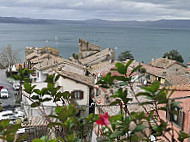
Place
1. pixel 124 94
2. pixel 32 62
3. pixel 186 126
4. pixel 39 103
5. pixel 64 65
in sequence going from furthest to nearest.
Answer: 1. pixel 32 62
2. pixel 64 65
3. pixel 186 126
4. pixel 39 103
5. pixel 124 94

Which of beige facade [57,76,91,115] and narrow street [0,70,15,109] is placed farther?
narrow street [0,70,15,109]

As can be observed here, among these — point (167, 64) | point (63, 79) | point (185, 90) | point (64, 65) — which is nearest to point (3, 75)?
point (64, 65)

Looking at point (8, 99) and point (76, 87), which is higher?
point (76, 87)

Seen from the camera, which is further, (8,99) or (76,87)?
(8,99)

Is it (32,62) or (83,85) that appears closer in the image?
(83,85)

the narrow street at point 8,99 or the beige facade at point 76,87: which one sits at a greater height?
the beige facade at point 76,87

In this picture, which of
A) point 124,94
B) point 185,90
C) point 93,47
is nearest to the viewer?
point 124,94

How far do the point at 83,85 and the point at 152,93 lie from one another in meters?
14.4

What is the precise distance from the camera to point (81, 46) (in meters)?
32.1

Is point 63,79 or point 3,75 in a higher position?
point 63,79

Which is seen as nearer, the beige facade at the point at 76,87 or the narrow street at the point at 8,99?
the beige facade at the point at 76,87

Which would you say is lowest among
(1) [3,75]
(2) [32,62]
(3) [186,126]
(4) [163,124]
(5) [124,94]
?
(1) [3,75]

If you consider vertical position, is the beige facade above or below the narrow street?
above

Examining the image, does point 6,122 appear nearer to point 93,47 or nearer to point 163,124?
point 163,124
